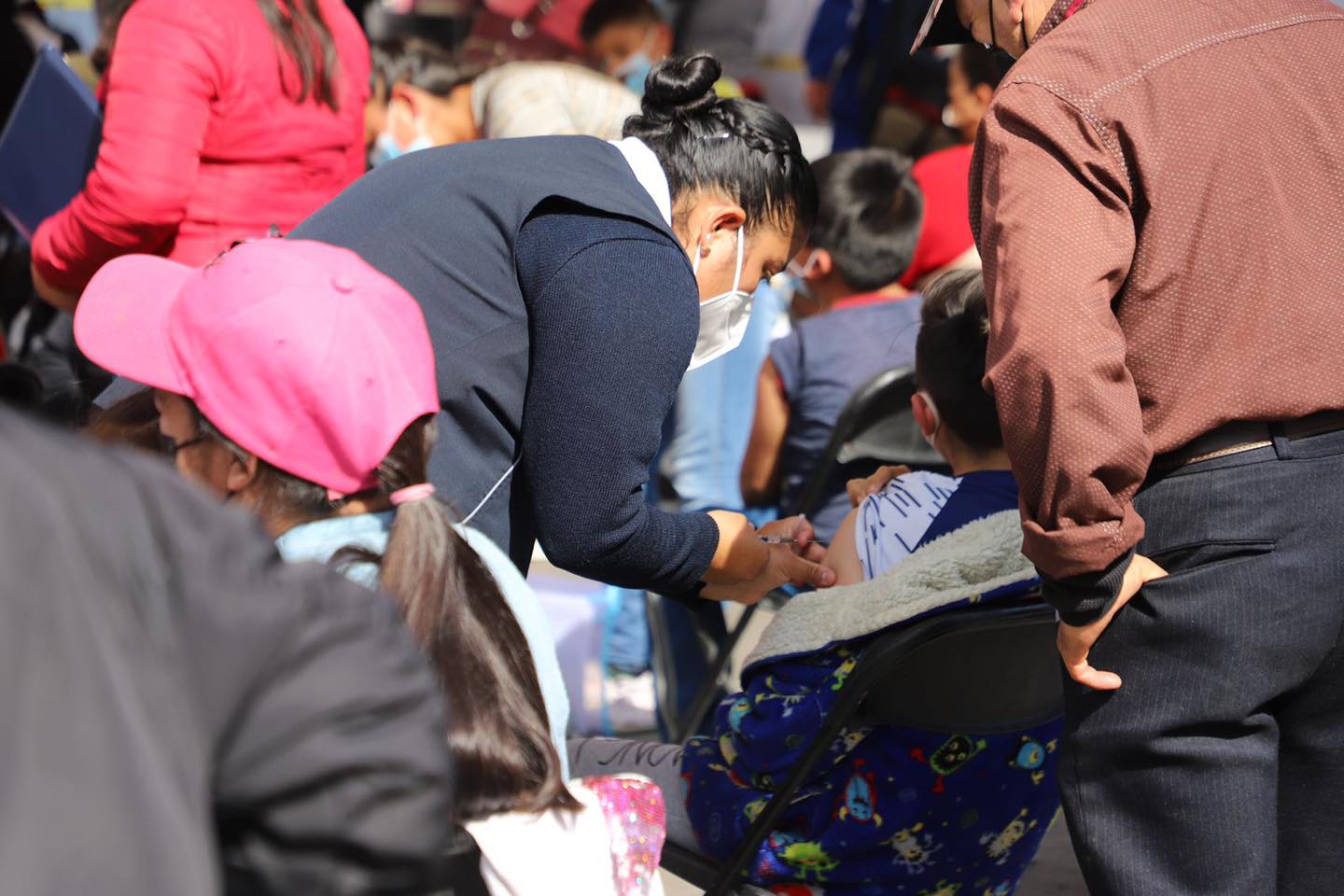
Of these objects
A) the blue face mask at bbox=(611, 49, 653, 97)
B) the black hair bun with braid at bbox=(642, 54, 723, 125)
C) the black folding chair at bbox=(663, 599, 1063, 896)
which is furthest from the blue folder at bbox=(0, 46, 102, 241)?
the blue face mask at bbox=(611, 49, 653, 97)

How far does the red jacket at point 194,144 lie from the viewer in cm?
240

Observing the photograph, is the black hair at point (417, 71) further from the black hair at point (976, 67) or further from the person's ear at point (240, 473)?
the person's ear at point (240, 473)

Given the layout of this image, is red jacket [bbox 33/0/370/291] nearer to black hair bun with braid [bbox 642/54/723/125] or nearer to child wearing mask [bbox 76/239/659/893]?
black hair bun with braid [bbox 642/54/723/125]

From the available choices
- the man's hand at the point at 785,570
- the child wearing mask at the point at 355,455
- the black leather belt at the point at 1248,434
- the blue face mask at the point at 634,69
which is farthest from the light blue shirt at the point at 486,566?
the blue face mask at the point at 634,69

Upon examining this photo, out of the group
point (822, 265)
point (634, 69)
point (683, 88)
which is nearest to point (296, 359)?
point (683, 88)

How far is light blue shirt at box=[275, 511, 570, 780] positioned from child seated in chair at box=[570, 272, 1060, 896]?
1.74 ft

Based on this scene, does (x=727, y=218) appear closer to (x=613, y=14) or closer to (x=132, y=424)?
(x=132, y=424)

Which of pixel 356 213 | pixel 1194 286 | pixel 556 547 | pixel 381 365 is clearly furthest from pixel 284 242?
pixel 1194 286

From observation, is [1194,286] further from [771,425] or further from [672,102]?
[771,425]

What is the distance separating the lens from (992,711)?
1.93m

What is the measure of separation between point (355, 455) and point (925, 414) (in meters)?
1.13

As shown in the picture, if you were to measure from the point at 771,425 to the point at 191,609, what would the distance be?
2.38 m

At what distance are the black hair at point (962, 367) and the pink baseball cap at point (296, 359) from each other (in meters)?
0.99

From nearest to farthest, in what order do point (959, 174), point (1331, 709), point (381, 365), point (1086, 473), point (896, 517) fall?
point (381, 365)
point (1086, 473)
point (1331, 709)
point (896, 517)
point (959, 174)
